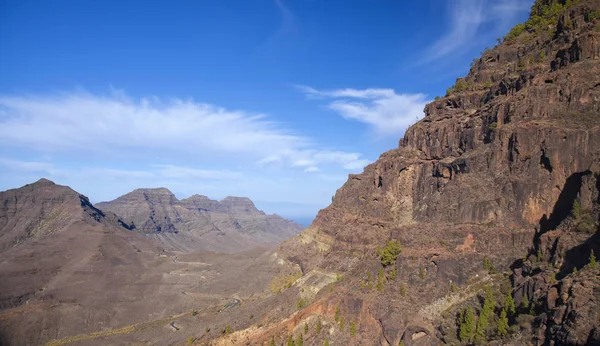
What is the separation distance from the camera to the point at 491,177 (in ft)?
215

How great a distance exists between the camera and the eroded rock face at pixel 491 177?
56.8 metres

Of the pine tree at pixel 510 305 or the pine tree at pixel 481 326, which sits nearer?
the pine tree at pixel 510 305

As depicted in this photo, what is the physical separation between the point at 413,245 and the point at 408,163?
943 inches

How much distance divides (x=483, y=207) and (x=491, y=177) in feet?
20.1

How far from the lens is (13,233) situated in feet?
592

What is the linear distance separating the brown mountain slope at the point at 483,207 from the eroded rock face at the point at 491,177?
0.18m

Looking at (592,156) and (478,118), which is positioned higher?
(478,118)

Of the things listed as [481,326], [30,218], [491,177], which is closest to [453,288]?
[481,326]

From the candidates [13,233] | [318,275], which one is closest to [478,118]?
[318,275]

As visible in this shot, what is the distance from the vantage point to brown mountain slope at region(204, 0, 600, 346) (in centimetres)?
5425

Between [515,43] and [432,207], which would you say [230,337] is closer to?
[432,207]

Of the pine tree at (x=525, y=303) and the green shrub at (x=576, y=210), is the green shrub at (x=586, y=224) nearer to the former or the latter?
the green shrub at (x=576, y=210)

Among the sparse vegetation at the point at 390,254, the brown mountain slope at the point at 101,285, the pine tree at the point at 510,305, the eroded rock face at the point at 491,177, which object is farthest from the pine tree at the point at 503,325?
the brown mountain slope at the point at 101,285

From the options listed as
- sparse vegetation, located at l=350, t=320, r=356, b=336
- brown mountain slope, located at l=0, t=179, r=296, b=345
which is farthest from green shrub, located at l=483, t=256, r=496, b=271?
brown mountain slope, located at l=0, t=179, r=296, b=345
